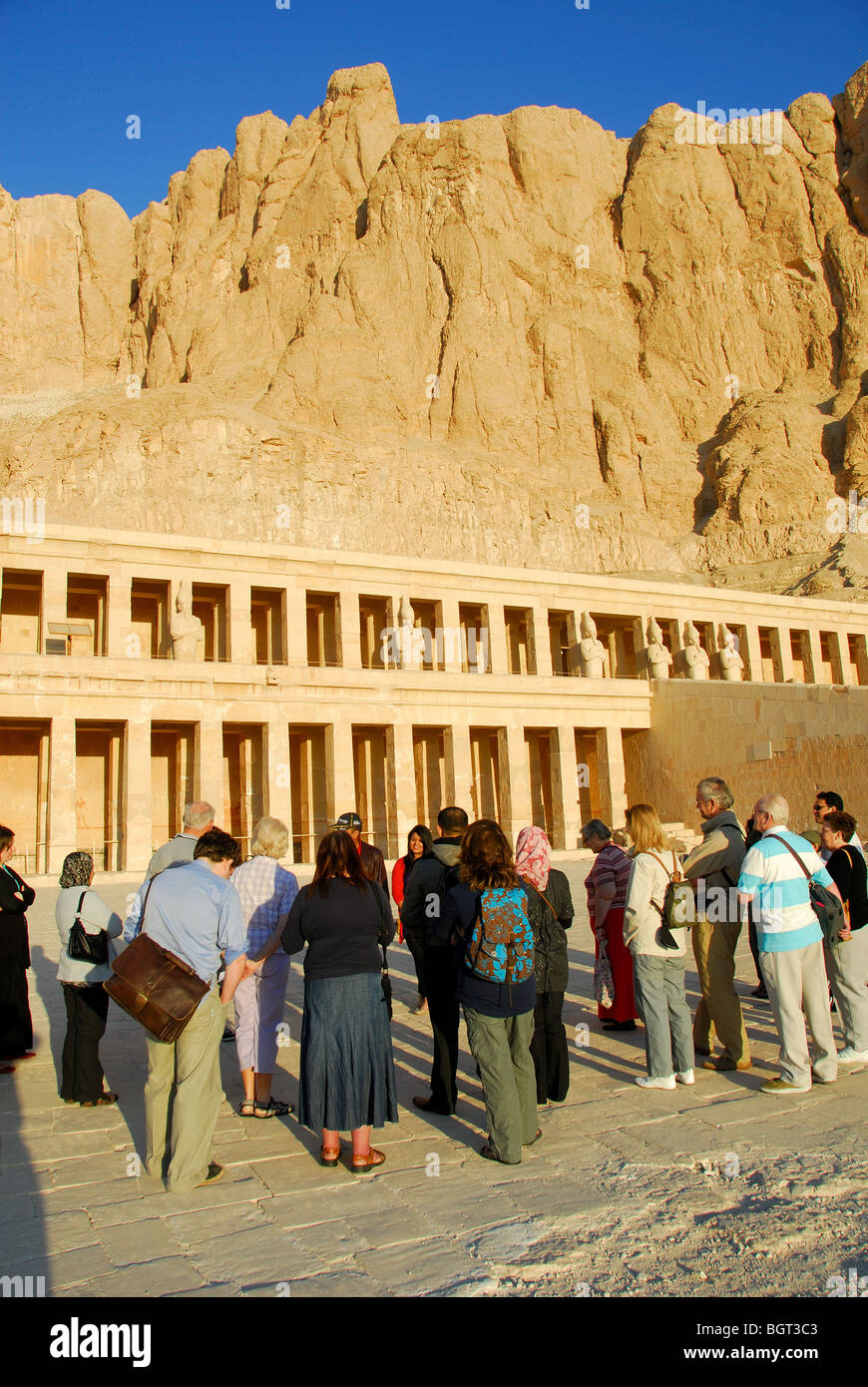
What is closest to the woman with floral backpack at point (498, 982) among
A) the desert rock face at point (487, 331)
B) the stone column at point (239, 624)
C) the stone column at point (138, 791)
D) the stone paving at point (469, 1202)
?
the stone paving at point (469, 1202)

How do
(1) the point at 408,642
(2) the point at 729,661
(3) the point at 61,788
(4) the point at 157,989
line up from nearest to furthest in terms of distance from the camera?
(4) the point at 157,989, (3) the point at 61,788, (1) the point at 408,642, (2) the point at 729,661

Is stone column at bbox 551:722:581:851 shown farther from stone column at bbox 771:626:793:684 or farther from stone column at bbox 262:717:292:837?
stone column at bbox 771:626:793:684

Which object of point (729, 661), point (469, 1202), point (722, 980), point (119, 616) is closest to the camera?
point (469, 1202)

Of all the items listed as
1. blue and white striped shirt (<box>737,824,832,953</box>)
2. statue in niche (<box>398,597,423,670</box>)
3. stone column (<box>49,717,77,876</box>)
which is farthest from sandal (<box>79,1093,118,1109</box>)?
statue in niche (<box>398,597,423,670</box>)

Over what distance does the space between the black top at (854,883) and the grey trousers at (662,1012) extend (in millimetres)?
1363

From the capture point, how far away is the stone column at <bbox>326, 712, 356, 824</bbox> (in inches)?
1001

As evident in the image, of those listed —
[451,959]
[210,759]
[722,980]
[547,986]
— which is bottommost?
[722,980]

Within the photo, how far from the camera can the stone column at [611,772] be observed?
28.8 meters

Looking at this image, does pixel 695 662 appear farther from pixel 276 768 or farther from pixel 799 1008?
pixel 799 1008

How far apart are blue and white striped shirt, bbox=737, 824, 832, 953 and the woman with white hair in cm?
293

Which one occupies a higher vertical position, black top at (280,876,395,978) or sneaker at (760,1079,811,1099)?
black top at (280,876,395,978)

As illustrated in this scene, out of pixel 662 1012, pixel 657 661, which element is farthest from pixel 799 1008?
pixel 657 661

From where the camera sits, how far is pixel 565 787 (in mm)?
28406

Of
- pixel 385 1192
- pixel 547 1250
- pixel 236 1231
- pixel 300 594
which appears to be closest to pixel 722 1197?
pixel 547 1250
